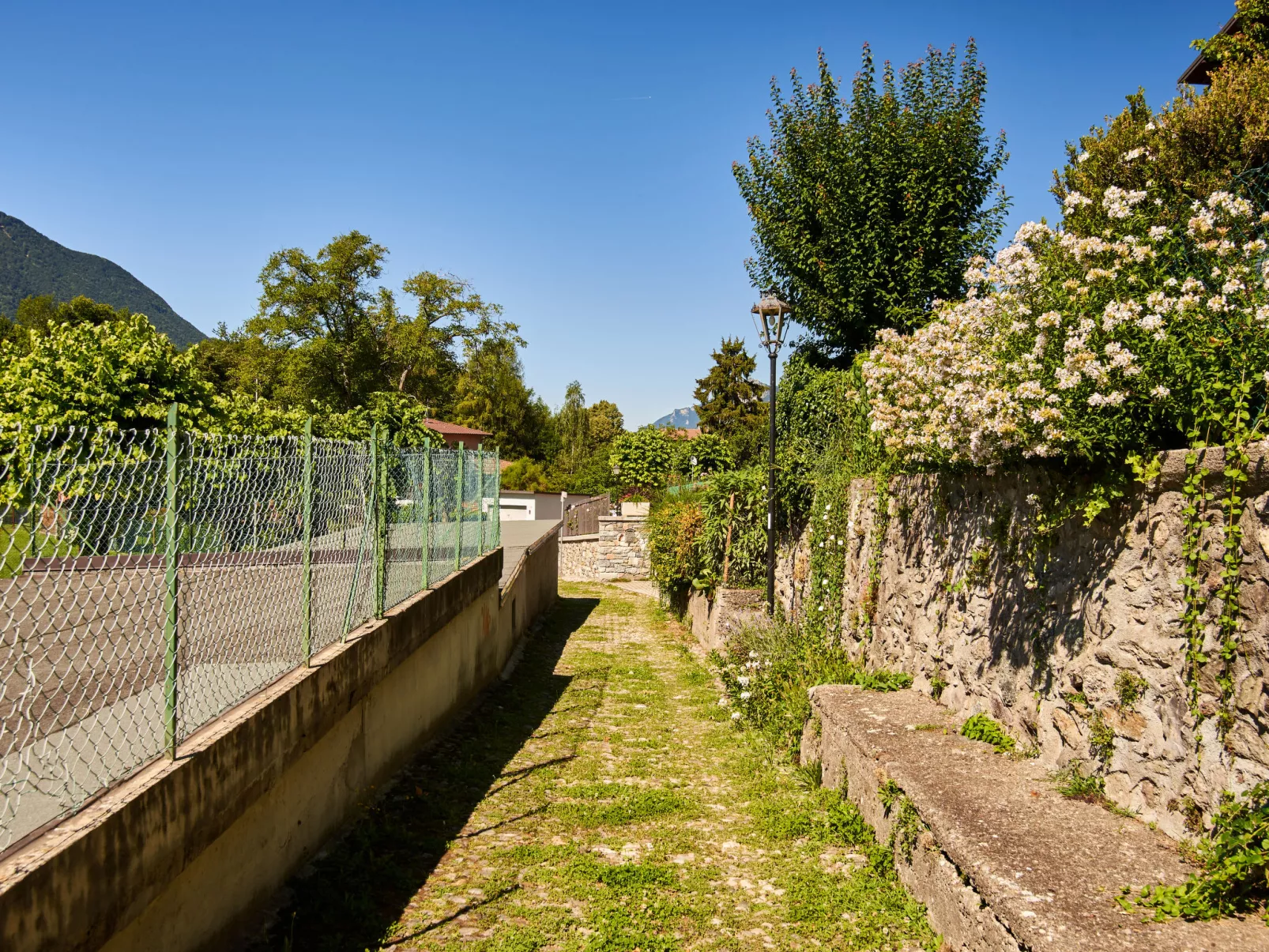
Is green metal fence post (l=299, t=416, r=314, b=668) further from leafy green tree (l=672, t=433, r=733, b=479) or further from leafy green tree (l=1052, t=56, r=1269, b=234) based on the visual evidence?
leafy green tree (l=672, t=433, r=733, b=479)

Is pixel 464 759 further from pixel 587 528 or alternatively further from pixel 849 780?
pixel 587 528

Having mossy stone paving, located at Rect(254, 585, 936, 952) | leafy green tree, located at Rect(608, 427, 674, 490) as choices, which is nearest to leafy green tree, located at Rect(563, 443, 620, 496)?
leafy green tree, located at Rect(608, 427, 674, 490)

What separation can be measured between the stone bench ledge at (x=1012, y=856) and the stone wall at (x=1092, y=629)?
27cm

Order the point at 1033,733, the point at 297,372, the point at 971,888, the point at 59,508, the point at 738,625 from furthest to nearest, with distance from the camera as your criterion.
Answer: the point at 297,372 → the point at 738,625 → the point at 1033,733 → the point at 971,888 → the point at 59,508

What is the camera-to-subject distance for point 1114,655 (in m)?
4.25

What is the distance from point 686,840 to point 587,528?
24.6 meters

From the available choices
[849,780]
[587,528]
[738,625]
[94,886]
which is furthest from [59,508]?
[587,528]

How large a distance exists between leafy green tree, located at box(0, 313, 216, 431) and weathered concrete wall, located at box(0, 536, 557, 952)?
7021mm

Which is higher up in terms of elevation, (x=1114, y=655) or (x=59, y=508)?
(x=59, y=508)

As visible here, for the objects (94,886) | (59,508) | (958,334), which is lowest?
(94,886)

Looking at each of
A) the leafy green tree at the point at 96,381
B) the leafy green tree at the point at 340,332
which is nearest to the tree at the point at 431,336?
the leafy green tree at the point at 340,332

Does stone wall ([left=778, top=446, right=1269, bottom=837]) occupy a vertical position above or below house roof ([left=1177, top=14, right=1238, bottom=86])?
below

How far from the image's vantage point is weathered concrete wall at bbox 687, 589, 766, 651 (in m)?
11.9

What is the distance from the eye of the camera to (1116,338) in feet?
14.1
